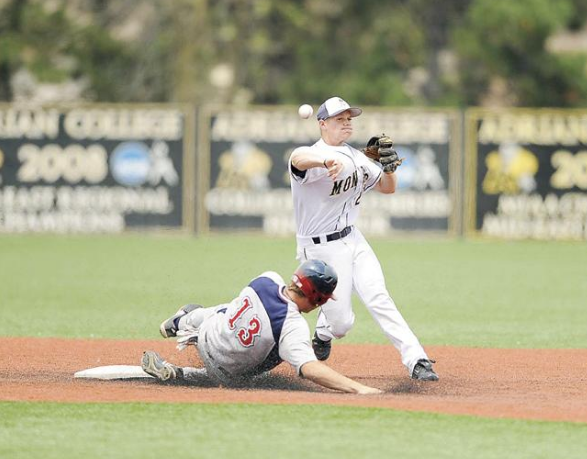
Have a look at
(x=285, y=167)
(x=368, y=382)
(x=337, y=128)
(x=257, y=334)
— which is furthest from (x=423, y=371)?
(x=285, y=167)

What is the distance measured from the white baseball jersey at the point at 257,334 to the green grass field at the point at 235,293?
0.56 m

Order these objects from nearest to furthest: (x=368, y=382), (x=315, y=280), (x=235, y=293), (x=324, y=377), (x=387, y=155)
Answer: (x=324, y=377) → (x=315, y=280) → (x=387, y=155) → (x=368, y=382) → (x=235, y=293)

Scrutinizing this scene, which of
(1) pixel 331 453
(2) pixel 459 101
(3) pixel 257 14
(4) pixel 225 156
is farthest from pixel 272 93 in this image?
(1) pixel 331 453

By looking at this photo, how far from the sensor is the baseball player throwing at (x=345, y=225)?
8039 mm

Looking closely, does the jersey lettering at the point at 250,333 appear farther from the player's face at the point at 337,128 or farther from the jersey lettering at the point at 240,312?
the player's face at the point at 337,128

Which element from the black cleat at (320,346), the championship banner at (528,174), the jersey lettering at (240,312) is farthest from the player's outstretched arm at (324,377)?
the championship banner at (528,174)

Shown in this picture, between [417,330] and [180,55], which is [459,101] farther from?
[417,330]

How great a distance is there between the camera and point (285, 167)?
874 inches

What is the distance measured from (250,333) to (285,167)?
14.9 m

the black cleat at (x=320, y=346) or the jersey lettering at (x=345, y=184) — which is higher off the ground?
the jersey lettering at (x=345, y=184)

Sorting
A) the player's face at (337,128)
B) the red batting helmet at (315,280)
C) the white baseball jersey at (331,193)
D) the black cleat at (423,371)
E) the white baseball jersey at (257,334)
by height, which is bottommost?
the black cleat at (423,371)

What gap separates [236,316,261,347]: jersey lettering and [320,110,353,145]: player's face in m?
1.48

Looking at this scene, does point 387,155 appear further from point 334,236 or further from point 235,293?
point 235,293

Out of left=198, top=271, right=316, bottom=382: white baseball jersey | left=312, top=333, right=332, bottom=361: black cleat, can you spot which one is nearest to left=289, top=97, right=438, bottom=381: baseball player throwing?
left=312, top=333, right=332, bottom=361: black cleat
